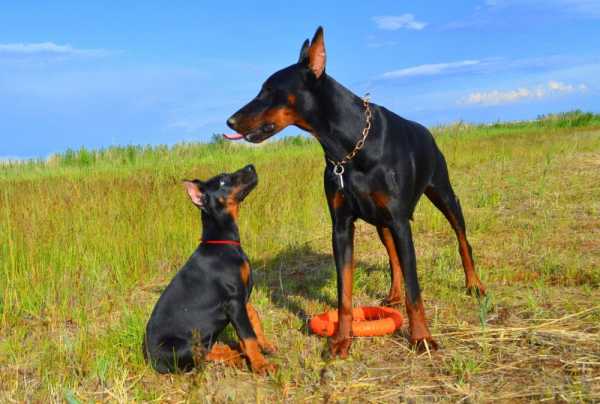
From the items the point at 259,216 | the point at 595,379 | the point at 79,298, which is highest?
the point at 259,216

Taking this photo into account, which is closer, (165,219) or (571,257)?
(571,257)

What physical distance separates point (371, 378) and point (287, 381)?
1.86 ft

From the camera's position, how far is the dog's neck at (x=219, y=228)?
4664 mm

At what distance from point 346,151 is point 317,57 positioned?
72cm

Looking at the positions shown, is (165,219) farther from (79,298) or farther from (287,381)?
(287,381)

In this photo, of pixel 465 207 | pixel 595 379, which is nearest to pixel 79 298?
pixel 595 379

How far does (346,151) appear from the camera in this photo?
432 centimetres

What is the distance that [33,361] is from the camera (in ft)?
15.2

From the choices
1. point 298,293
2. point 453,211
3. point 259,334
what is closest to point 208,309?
point 259,334

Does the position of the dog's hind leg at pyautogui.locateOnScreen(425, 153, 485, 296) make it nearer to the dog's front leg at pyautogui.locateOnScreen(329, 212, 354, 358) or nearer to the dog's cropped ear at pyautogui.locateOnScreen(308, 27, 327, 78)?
the dog's front leg at pyautogui.locateOnScreen(329, 212, 354, 358)

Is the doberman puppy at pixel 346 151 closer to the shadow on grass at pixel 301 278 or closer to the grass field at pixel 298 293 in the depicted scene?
the grass field at pixel 298 293

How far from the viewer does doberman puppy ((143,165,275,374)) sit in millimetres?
4105

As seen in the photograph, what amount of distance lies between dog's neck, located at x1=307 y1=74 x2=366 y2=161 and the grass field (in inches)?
61.8

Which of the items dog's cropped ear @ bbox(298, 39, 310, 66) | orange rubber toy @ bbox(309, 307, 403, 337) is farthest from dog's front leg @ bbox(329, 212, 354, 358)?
dog's cropped ear @ bbox(298, 39, 310, 66)
